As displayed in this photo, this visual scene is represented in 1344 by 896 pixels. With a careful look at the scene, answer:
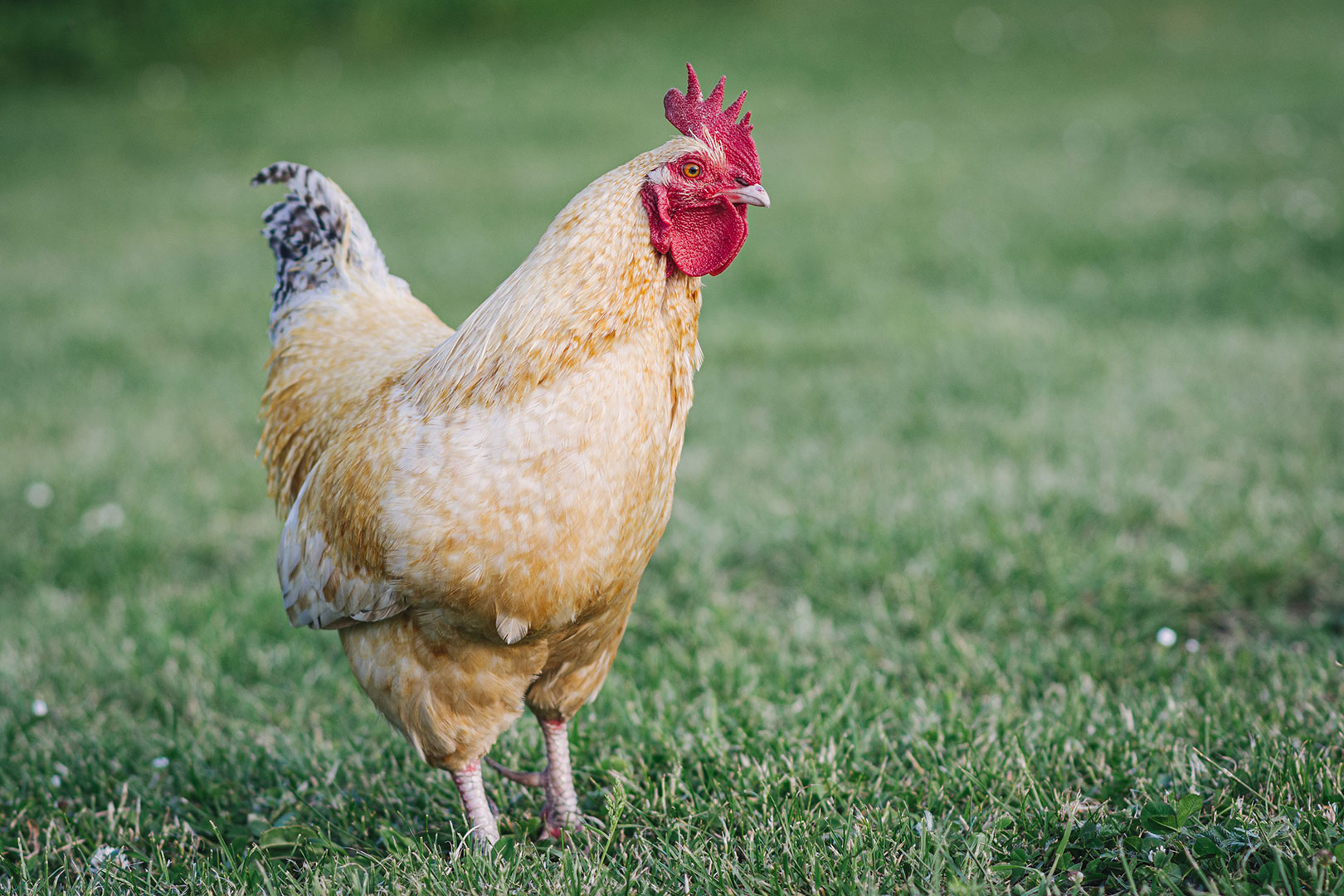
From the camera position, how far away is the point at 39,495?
5223mm

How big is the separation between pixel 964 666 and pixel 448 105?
44.8ft

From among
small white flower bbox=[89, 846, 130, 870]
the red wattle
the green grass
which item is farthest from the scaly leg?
the red wattle

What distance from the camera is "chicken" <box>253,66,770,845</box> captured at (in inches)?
87.8

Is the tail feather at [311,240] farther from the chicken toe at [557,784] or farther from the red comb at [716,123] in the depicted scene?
the chicken toe at [557,784]

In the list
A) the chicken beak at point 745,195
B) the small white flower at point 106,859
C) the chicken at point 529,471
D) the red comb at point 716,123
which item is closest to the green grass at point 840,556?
the small white flower at point 106,859

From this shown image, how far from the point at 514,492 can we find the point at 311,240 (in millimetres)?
1672

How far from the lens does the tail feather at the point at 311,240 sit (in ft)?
11.1

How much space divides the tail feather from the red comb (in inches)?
53.7

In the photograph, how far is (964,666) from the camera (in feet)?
11.4

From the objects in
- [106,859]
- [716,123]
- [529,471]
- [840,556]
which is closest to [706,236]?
[716,123]

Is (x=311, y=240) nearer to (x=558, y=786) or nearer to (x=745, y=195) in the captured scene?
(x=745, y=195)

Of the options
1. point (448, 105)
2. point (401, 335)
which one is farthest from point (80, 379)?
point (448, 105)

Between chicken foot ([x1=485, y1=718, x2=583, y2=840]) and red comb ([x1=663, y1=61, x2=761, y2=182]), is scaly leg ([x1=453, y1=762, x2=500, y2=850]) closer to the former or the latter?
chicken foot ([x1=485, y1=718, x2=583, y2=840])

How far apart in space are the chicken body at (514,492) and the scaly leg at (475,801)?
38mm
